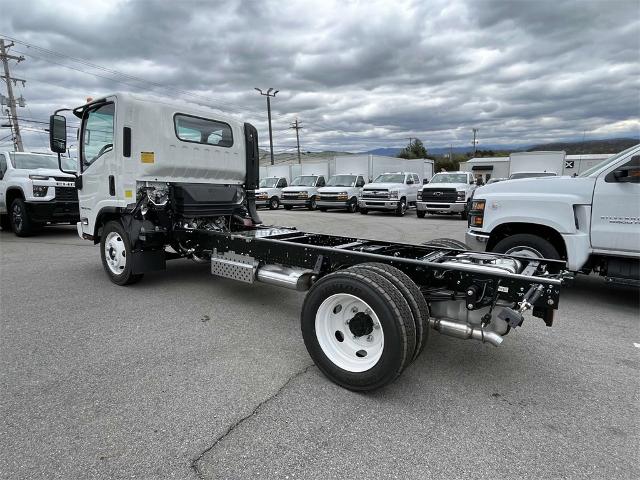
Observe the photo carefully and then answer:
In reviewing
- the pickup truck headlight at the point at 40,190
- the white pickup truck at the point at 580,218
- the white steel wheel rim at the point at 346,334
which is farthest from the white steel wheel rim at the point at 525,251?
the pickup truck headlight at the point at 40,190

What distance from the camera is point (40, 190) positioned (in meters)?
9.53

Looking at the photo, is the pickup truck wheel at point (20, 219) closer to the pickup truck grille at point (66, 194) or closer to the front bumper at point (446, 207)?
the pickup truck grille at point (66, 194)

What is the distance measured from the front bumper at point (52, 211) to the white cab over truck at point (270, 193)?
44.9ft

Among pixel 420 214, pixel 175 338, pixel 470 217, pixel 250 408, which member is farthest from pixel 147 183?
pixel 420 214

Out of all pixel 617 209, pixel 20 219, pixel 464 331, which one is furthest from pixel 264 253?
pixel 20 219

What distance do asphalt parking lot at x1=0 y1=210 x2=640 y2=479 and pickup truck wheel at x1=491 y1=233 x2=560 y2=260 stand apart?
822 mm

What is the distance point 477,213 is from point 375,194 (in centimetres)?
1326

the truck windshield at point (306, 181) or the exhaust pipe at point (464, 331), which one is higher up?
the truck windshield at point (306, 181)

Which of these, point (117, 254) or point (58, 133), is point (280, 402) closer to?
point (117, 254)

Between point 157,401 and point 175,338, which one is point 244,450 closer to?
point 157,401

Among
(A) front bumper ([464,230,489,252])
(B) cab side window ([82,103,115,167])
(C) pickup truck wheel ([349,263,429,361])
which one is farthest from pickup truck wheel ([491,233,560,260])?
(B) cab side window ([82,103,115,167])

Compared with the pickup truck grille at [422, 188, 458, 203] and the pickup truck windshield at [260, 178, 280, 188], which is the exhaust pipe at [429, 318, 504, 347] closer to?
the pickup truck grille at [422, 188, 458, 203]

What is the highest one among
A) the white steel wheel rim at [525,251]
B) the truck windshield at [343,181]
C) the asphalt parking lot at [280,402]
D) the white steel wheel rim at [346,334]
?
the truck windshield at [343,181]

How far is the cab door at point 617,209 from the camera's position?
4.48 m
